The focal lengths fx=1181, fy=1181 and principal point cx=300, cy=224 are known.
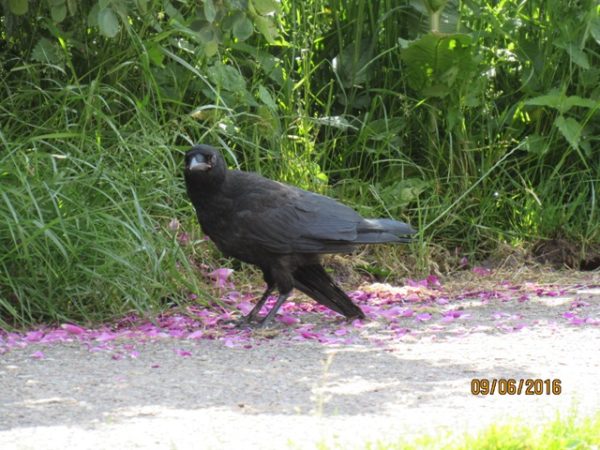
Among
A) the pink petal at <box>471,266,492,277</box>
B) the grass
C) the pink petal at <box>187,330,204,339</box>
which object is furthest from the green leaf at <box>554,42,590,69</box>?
the grass

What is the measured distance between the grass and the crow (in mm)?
2138

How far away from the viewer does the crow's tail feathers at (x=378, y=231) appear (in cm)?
554

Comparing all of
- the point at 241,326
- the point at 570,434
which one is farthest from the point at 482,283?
the point at 570,434

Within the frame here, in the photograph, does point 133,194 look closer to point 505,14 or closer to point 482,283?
point 482,283

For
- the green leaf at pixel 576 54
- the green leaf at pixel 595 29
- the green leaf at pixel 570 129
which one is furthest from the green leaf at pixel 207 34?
the green leaf at pixel 595 29

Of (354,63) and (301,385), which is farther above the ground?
(354,63)

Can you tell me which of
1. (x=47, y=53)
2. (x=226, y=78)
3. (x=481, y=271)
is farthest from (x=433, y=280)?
(x=47, y=53)

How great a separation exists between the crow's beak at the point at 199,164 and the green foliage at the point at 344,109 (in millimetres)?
532

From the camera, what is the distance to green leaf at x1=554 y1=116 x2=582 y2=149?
700 cm

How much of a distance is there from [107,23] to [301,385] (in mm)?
1800

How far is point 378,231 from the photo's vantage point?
5.59 metres

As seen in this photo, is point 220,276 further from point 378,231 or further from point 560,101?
point 560,101

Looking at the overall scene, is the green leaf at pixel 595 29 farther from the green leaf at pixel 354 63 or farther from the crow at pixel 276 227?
the crow at pixel 276 227
